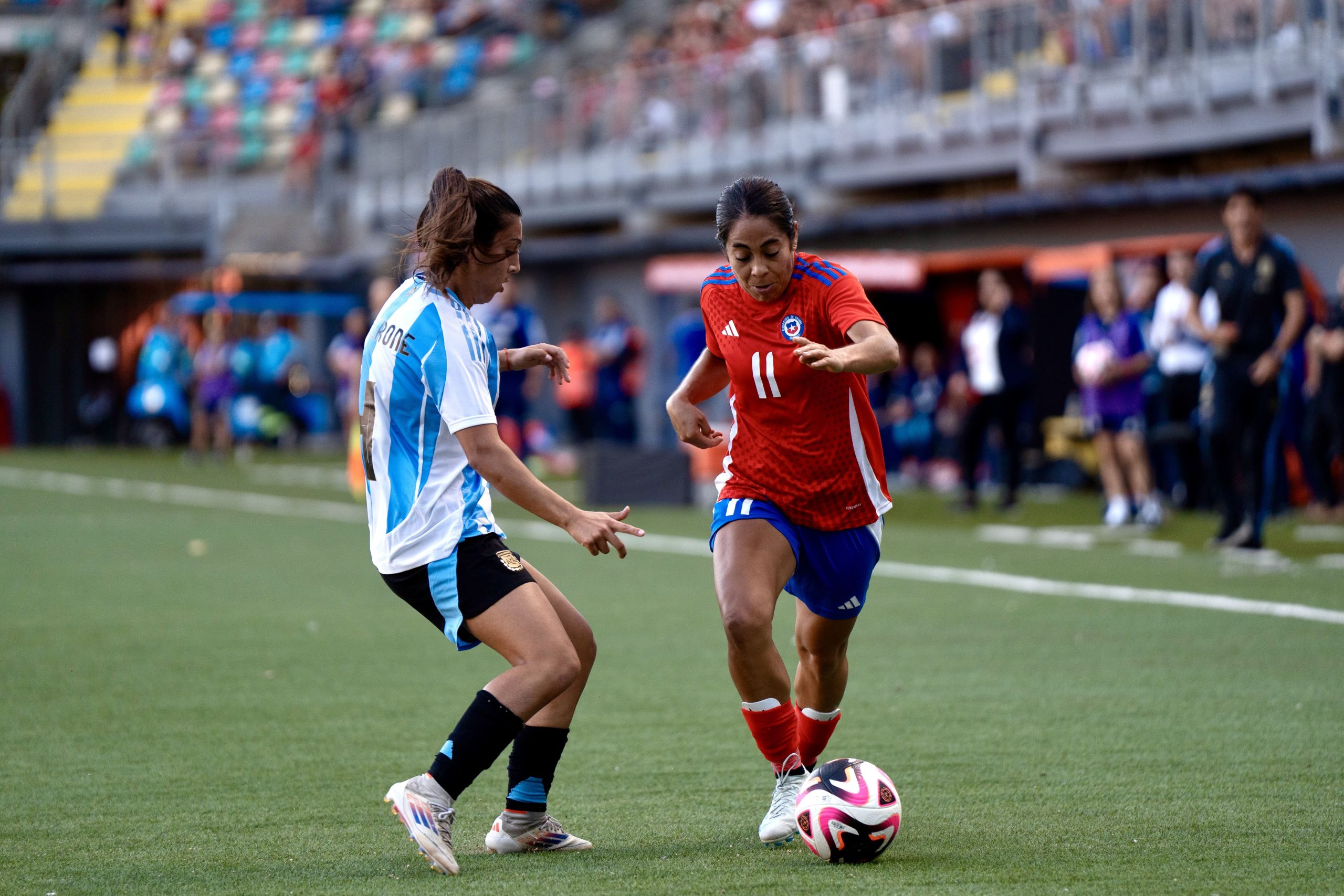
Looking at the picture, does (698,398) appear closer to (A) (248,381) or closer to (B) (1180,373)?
(B) (1180,373)

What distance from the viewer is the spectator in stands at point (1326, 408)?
14.2m

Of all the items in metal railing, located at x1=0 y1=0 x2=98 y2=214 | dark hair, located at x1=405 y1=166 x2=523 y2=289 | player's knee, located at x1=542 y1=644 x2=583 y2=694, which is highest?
metal railing, located at x1=0 y1=0 x2=98 y2=214

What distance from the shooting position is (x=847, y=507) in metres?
5.27

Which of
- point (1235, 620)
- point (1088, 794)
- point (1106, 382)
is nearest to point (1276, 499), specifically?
point (1106, 382)

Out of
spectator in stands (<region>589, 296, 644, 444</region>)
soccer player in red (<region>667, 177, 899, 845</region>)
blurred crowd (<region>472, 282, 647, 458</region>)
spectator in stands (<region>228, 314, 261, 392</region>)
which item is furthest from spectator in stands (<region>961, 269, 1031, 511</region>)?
spectator in stands (<region>228, 314, 261, 392</region>)

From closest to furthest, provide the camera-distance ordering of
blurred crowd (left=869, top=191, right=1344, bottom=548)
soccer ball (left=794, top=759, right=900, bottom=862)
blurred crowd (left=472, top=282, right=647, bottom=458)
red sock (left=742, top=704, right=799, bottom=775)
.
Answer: soccer ball (left=794, top=759, right=900, bottom=862), red sock (left=742, top=704, right=799, bottom=775), blurred crowd (left=869, top=191, right=1344, bottom=548), blurred crowd (left=472, top=282, right=647, bottom=458)

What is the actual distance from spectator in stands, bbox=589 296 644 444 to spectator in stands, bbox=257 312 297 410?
874 cm

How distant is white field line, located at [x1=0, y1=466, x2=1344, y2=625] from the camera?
32.3 feet

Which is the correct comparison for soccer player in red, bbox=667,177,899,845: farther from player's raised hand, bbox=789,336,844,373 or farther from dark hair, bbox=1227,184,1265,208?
dark hair, bbox=1227,184,1265,208

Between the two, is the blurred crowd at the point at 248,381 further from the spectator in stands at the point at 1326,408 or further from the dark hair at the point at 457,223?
the dark hair at the point at 457,223

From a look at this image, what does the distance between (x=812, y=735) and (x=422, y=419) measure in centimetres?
170

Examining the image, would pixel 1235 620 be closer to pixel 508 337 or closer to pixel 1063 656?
pixel 1063 656

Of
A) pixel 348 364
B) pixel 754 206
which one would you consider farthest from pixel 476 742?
pixel 348 364

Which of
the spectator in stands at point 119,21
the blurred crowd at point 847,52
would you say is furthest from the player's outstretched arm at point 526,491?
the spectator in stands at point 119,21
